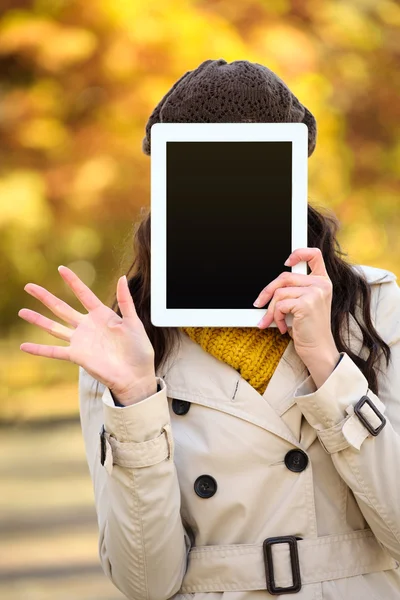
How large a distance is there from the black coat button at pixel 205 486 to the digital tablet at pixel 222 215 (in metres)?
0.32

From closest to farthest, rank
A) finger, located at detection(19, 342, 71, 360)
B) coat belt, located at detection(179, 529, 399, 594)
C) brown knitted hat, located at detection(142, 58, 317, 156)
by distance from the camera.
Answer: finger, located at detection(19, 342, 71, 360) < coat belt, located at detection(179, 529, 399, 594) < brown knitted hat, located at detection(142, 58, 317, 156)

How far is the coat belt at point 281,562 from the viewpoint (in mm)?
1936

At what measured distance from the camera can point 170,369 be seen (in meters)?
Answer: 2.13

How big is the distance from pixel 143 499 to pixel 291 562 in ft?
1.00

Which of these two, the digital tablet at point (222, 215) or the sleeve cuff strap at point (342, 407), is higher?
the digital tablet at point (222, 215)

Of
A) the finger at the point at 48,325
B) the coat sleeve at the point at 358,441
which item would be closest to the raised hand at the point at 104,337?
the finger at the point at 48,325

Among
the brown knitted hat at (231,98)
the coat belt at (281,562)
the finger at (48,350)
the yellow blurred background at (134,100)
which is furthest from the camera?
the yellow blurred background at (134,100)

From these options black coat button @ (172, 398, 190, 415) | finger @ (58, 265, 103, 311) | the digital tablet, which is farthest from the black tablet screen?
black coat button @ (172, 398, 190, 415)

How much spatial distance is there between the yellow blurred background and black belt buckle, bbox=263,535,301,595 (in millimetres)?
5360

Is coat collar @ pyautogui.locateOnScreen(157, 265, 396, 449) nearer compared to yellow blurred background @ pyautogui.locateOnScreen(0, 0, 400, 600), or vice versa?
coat collar @ pyautogui.locateOnScreen(157, 265, 396, 449)

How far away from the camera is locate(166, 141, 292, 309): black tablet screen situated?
1.91 metres

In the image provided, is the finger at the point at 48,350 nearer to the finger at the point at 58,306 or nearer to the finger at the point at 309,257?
the finger at the point at 58,306

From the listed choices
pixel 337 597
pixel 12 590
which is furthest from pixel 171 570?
pixel 12 590

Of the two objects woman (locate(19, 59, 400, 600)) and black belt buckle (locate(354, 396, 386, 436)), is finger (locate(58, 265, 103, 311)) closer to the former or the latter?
woman (locate(19, 59, 400, 600))
